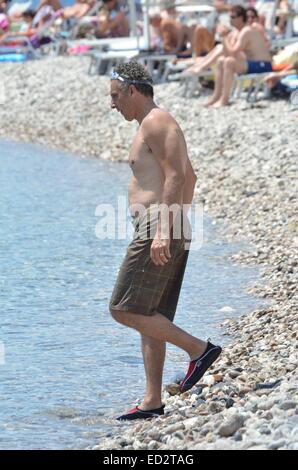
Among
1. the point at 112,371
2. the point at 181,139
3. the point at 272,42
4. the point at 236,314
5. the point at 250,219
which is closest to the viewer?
the point at 181,139

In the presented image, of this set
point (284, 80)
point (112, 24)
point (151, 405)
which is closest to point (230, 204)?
point (284, 80)

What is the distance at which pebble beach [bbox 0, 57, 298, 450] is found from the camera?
5719 millimetres

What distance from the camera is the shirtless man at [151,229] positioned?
20.0 ft

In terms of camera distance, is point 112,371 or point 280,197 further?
point 280,197

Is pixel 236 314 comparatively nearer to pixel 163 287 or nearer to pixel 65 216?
pixel 163 287

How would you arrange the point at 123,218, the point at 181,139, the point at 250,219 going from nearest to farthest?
the point at 181,139, the point at 250,219, the point at 123,218

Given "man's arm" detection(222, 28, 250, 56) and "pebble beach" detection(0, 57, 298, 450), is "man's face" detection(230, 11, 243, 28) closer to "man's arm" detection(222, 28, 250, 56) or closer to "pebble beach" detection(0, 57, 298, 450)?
"man's arm" detection(222, 28, 250, 56)

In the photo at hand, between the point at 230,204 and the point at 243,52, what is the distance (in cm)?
545

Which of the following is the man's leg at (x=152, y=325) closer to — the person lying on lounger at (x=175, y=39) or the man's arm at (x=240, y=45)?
the man's arm at (x=240, y=45)

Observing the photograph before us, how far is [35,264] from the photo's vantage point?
11320 millimetres

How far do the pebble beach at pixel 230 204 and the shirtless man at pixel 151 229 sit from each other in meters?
0.38

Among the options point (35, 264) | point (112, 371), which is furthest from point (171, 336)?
point (35, 264)

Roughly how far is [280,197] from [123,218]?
178cm

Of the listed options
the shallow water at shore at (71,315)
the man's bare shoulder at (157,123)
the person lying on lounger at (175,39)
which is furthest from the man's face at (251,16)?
the man's bare shoulder at (157,123)
